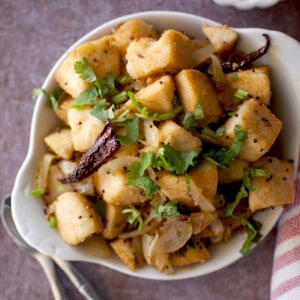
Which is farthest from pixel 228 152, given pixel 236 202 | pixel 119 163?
pixel 119 163

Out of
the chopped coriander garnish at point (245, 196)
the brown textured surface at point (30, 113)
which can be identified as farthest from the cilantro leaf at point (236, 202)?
the brown textured surface at point (30, 113)

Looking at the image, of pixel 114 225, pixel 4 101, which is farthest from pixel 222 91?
pixel 4 101

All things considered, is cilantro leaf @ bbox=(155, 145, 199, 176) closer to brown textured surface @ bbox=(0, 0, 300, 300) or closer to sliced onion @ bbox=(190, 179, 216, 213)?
sliced onion @ bbox=(190, 179, 216, 213)

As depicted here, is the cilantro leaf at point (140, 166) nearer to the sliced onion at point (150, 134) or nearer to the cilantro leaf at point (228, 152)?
the sliced onion at point (150, 134)

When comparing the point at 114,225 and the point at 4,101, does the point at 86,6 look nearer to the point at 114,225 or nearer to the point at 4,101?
the point at 4,101

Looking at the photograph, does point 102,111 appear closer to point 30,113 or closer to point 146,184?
point 146,184

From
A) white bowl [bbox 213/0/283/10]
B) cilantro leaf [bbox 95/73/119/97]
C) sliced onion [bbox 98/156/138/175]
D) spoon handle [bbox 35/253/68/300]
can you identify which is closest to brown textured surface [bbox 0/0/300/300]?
spoon handle [bbox 35/253/68/300]
